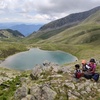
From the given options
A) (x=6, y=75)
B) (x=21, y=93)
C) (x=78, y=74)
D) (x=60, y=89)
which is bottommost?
(x=6, y=75)

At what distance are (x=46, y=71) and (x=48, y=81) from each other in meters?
4.12

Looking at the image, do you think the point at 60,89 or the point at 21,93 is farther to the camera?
the point at 21,93

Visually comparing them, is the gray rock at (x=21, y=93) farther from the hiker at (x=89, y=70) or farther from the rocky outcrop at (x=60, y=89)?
the hiker at (x=89, y=70)

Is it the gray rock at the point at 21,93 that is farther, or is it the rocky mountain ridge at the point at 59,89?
the gray rock at the point at 21,93

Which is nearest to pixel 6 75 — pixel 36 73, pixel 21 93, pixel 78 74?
pixel 36 73

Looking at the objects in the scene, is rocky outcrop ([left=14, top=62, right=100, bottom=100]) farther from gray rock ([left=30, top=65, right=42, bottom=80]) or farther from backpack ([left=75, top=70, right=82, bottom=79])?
gray rock ([left=30, top=65, right=42, bottom=80])

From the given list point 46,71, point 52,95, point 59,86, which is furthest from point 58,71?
point 52,95

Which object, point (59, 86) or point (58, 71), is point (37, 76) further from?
point (59, 86)

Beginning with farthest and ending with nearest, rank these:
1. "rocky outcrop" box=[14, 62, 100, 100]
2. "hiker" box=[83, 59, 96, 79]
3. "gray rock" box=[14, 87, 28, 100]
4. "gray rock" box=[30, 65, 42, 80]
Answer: "gray rock" box=[30, 65, 42, 80] → "hiker" box=[83, 59, 96, 79] → "gray rock" box=[14, 87, 28, 100] → "rocky outcrop" box=[14, 62, 100, 100]

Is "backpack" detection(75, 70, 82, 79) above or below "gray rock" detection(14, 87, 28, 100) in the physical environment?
above

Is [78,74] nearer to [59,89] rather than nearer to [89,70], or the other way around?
[89,70]

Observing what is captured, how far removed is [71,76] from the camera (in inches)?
1299

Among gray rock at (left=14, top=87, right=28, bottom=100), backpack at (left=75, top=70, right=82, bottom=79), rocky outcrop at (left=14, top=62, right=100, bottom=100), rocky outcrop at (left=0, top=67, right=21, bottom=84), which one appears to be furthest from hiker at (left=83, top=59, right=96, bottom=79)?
rocky outcrop at (left=0, top=67, right=21, bottom=84)

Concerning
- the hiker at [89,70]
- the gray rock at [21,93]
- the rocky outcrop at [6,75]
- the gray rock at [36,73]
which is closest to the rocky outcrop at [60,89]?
the gray rock at [21,93]
